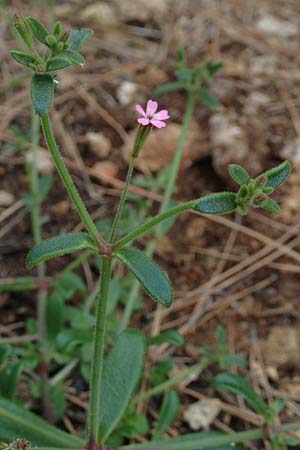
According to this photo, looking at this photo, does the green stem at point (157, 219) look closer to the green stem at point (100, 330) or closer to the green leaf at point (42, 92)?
the green stem at point (100, 330)

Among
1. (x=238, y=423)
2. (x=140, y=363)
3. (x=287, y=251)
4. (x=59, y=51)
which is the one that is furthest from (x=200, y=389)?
(x=59, y=51)

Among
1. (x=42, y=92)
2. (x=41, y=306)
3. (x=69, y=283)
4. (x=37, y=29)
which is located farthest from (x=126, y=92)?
(x=42, y=92)

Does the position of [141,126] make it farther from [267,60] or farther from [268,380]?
[267,60]

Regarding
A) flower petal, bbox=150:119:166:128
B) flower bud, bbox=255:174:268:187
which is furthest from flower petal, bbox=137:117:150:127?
flower bud, bbox=255:174:268:187

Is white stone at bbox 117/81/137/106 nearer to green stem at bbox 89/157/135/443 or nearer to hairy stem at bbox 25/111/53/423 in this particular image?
hairy stem at bbox 25/111/53/423

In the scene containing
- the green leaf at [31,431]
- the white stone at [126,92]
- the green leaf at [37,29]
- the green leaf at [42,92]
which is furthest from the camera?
the white stone at [126,92]

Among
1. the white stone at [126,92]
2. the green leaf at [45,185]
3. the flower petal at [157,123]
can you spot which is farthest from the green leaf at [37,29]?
the white stone at [126,92]
